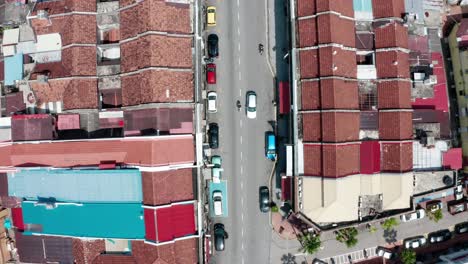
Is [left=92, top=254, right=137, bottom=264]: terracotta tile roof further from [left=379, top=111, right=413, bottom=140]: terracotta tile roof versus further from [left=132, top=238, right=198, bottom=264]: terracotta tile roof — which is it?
[left=379, top=111, right=413, bottom=140]: terracotta tile roof

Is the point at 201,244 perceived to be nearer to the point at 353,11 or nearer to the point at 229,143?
the point at 229,143

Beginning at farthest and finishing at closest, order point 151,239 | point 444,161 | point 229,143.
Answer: point 229,143 < point 444,161 < point 151,239

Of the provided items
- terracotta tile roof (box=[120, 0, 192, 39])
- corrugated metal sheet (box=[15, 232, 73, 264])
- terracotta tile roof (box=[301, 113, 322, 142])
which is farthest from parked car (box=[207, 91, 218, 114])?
corrugated metal sheet (box=[15, 232, 73, 264])

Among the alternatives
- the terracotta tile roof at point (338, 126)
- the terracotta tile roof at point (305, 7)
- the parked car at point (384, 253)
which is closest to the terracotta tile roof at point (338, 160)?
the terracotta tile roof at point (338, 126)

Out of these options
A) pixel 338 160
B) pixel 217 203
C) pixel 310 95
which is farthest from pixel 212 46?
pixel 338 160

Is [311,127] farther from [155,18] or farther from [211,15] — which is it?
[155,18]

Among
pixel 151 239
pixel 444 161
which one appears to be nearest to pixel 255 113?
pixel 151 239

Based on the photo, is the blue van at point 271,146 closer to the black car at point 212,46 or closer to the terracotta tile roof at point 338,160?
the terracotta tile roof at point 338,160
